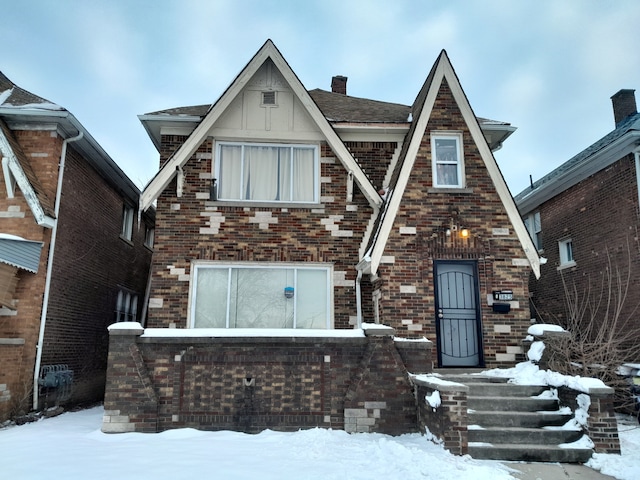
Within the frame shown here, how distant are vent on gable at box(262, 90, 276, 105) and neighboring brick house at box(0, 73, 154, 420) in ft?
13.8

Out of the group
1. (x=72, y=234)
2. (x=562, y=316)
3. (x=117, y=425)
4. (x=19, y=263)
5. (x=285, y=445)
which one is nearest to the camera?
(x=285, y=445)

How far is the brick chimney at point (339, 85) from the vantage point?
16.5 metres

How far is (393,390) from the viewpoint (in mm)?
7770

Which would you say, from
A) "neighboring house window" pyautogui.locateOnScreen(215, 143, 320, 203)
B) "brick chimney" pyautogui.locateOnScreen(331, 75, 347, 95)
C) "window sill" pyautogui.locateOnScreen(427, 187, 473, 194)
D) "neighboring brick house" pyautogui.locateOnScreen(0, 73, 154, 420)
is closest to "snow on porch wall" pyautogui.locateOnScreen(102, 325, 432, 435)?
"neighboring brick house" pyautogui.locateOnScreen(0, 73, 154, 420)

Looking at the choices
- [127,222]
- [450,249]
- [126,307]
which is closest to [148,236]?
[127,222]

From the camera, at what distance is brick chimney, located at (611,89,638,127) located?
1562 cm

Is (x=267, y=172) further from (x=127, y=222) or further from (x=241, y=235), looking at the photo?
(x=127, y=222)

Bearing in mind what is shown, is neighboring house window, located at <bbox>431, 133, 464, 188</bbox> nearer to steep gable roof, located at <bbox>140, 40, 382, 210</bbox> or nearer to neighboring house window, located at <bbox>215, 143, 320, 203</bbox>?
steep gable roof, located at <bbox>140, 40, 382, 210</bbox>

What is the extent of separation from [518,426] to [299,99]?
26.4ft

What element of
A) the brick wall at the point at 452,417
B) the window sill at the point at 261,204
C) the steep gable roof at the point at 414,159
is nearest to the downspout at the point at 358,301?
the steep gable roof at the point at 414,159

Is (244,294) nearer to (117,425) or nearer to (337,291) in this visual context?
(337,291)

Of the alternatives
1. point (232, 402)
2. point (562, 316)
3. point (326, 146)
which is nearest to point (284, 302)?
point (232, 402)

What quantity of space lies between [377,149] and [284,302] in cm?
455

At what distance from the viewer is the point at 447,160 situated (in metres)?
10.8
